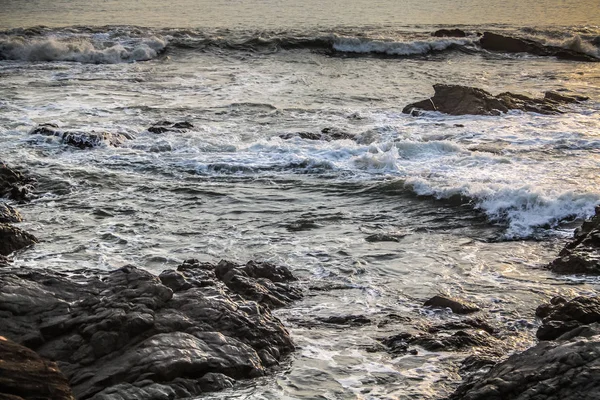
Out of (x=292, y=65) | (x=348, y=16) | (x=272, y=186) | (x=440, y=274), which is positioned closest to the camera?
(x=440, y=274)

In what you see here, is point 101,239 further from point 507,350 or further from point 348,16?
point 348,16

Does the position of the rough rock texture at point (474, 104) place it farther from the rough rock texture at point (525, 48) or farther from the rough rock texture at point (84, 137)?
the rough rock texture at point (525, 48)

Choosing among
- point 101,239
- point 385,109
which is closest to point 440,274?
point 101,239

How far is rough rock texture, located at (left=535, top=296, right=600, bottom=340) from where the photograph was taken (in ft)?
20.5

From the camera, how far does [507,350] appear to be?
6.24 m

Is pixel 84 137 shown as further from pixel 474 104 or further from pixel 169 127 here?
pixel 474 104

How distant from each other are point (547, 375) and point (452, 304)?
225 centimetres

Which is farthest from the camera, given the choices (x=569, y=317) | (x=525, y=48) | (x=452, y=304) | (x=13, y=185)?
(x=525, y=48)

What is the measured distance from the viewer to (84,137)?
45.7 ft

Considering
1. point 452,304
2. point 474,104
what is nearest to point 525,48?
point 474,104

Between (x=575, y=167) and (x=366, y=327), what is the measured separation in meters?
6.78

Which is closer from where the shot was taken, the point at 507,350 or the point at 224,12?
the point at 507,350

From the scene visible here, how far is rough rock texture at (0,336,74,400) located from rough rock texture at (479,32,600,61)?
23810mm

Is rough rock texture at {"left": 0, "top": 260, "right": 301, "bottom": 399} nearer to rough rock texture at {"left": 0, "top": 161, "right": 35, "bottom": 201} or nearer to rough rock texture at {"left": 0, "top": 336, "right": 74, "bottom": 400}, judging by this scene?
rough rock texture at {"left": 0, "top": 336, "right": 74, "bottom": 400}
